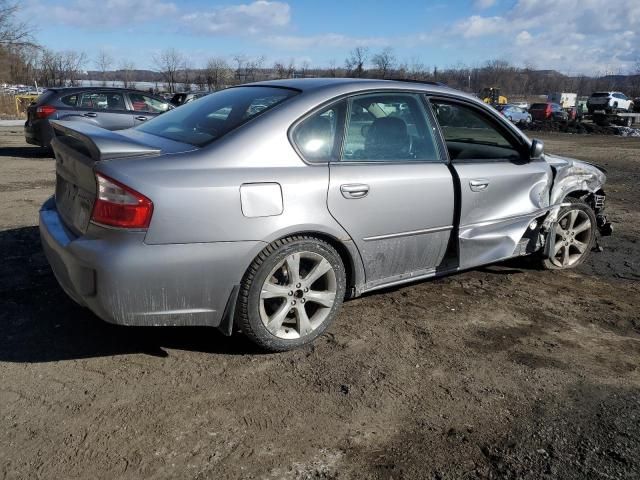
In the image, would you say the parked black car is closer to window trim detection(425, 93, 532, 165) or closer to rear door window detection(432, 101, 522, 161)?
rear door window detection(432, 101, 522, 161)

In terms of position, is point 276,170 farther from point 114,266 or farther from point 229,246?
point 114,266

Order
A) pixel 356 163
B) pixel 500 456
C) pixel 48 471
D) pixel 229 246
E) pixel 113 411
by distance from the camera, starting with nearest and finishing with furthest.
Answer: pixel 48 471
pixel 500 456
pixel 113 411
pixel 229 246
pixel 356 163

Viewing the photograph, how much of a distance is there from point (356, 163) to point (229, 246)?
1.04 m

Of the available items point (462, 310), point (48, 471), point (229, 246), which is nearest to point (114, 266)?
point (229, 246)

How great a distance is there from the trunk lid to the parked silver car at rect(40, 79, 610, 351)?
0.6 inches

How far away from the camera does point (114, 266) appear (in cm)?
278

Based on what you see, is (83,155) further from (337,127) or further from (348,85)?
(348,85)

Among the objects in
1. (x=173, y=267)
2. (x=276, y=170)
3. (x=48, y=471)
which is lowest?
(x=48, y=471)

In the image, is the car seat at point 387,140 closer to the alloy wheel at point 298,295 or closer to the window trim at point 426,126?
the window trim at point 426,126

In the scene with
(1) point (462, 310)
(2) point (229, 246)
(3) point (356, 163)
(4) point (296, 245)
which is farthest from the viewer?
(1) point (462, 310)

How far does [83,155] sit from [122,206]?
0.56 m

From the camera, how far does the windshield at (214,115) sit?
11.1 ft

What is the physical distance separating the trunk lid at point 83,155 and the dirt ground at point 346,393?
841 millimetres

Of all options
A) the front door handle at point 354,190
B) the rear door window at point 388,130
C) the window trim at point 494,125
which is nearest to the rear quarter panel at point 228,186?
the front door handle at point 354,190
